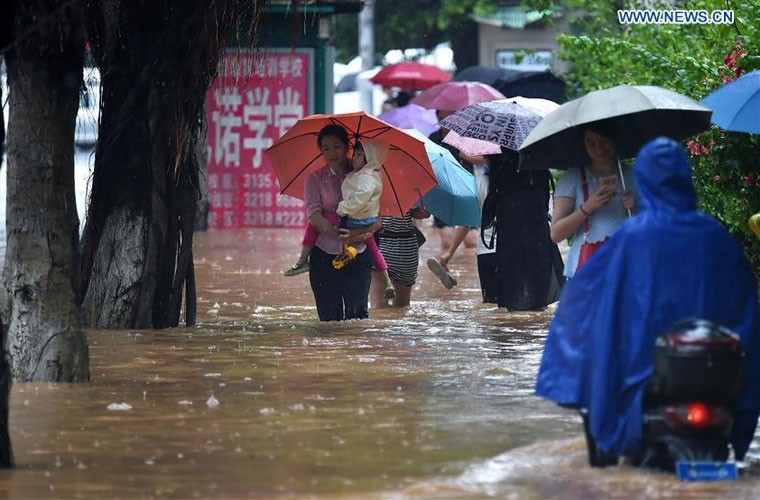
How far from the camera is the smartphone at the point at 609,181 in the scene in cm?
958

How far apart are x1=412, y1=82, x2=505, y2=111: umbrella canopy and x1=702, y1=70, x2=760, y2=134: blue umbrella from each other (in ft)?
30.2

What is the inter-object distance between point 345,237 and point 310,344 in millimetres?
1149

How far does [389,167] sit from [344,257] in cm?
123

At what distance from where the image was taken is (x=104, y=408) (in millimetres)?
9289

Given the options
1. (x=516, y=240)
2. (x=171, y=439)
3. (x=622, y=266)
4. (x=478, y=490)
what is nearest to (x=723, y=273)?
(x=622, y=266)

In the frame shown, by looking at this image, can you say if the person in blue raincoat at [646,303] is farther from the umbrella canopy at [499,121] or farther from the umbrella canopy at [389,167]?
the umbrella canopy at [389,167]

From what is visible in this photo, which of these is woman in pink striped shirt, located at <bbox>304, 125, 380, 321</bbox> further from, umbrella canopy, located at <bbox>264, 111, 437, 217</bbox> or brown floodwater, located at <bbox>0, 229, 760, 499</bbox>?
umbrella canopy, located at <bbox>264, 111, 437, 217</bbox>

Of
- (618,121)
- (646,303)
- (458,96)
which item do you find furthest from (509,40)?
(646,303)

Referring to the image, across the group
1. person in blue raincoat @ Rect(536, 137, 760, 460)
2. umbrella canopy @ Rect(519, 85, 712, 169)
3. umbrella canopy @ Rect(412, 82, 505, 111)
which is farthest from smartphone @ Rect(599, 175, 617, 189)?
umbrella canopy @ Rect(412, 82, 505, 111)

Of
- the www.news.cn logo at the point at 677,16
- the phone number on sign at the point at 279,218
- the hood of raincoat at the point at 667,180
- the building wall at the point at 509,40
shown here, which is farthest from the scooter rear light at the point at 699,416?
the building wall at the point at 509,40

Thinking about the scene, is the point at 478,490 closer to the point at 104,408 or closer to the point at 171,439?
the point at 171,439

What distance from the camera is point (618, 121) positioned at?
10.1 m

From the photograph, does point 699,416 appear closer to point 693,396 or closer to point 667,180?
point 693,396

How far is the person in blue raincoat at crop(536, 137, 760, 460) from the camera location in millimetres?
7281
